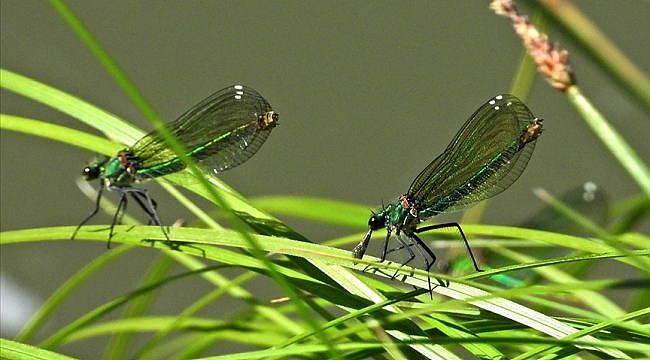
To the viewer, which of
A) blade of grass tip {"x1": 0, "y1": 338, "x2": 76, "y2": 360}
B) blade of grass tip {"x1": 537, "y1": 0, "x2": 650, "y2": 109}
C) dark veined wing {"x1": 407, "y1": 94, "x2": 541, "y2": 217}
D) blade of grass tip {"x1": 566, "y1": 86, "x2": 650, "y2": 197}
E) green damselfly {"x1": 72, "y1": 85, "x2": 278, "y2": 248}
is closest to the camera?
blade of grass tip {"x1": 537, "y1": 0, "x2": 650, "y2": 109}

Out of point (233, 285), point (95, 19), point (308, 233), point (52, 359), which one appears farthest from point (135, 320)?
point (95, 19)

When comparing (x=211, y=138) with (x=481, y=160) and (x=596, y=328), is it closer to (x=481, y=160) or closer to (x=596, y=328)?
(x=481, y=160)

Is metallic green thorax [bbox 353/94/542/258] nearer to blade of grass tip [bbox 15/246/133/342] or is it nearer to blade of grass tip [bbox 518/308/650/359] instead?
blade of grass tip [bbox 518/308/650/359]

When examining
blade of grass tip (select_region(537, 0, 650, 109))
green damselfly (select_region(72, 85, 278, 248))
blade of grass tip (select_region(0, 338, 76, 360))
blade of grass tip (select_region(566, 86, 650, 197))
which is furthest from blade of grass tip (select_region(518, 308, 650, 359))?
green damselfly (select_region(72, 85, 278, 248))

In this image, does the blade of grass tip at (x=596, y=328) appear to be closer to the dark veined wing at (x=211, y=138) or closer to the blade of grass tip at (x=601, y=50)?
the blade of grass tip at (x=601, y=50)

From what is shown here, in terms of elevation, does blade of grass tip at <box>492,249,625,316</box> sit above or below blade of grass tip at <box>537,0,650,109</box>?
above

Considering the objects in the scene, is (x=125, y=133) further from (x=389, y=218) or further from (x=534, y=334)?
(x=534, y=334)
